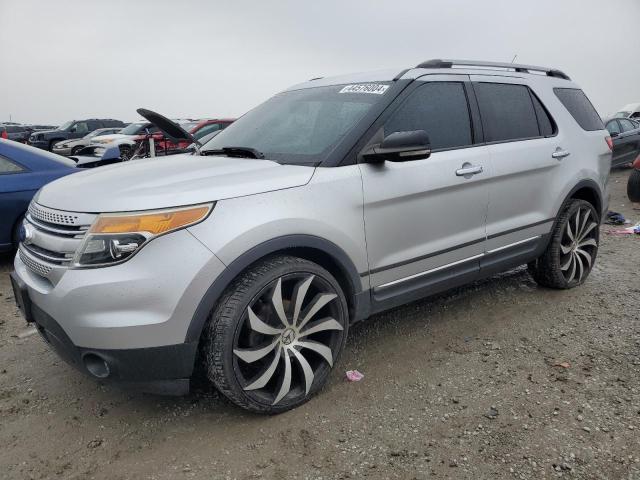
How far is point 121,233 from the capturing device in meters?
2.17

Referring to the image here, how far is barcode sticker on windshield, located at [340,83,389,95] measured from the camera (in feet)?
10.0

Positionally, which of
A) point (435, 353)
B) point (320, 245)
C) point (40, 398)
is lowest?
point (435, 353)

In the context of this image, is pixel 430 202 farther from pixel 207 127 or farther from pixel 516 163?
pixel 207 127

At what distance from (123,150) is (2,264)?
10.2 m

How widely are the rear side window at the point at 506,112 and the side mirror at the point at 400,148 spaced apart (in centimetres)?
99

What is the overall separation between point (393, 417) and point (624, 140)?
1240 centimetres

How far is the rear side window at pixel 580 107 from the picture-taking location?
13.8 feet

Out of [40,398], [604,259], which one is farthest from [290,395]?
[604,259]

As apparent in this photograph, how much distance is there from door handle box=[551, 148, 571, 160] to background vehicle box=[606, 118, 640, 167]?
935 centimetres

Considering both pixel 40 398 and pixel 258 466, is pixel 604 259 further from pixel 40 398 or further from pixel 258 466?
pixel 40 398

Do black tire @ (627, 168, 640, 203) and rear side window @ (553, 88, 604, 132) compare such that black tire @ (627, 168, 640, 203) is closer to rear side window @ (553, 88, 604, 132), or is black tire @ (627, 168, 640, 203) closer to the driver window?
rear side window @ (553, 88, 604, 132)

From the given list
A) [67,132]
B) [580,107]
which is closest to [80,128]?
[67,132]

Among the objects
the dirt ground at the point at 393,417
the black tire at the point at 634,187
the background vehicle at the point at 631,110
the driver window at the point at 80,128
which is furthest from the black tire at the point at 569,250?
the driver window at the point at 80,128

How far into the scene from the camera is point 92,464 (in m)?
2.28
